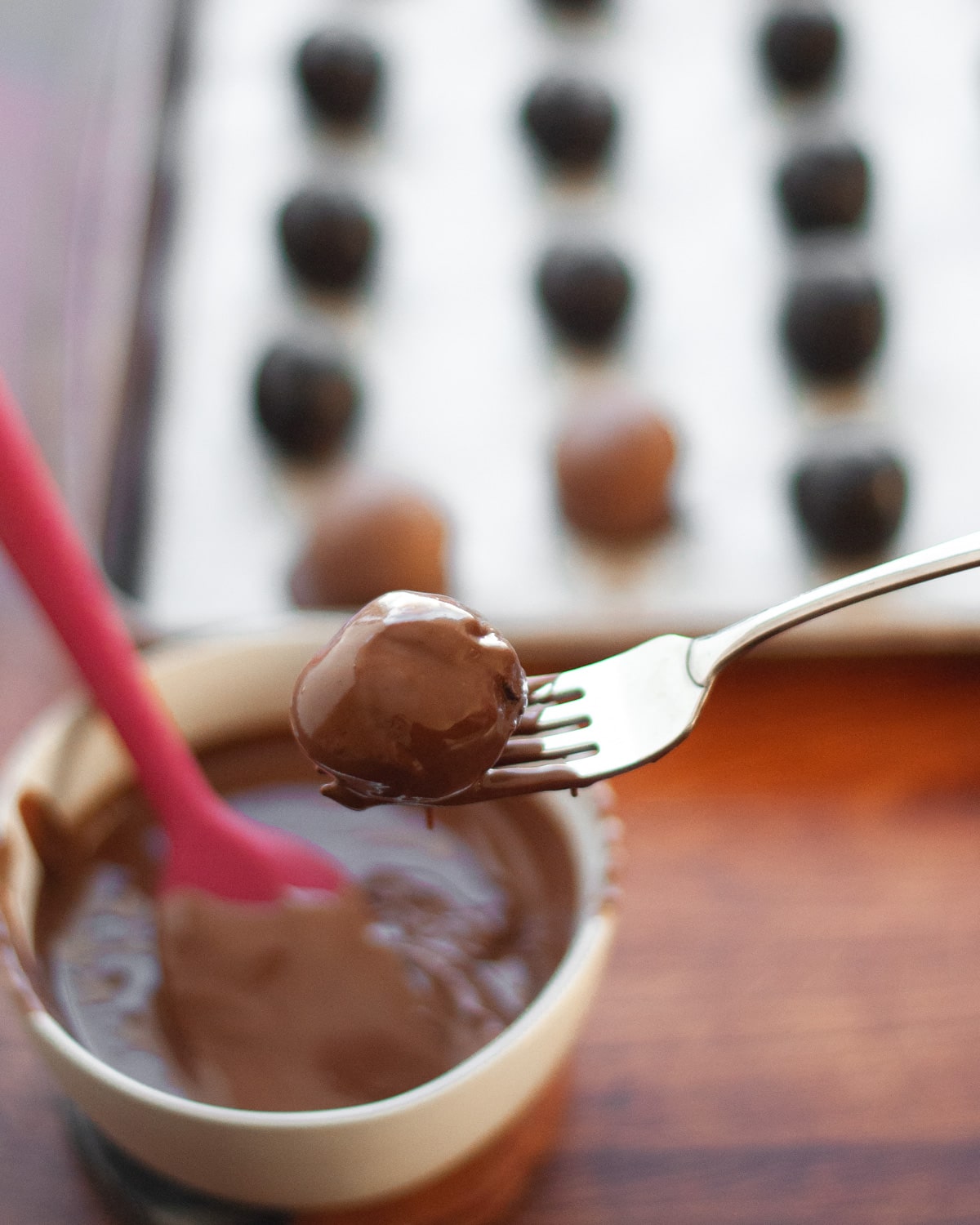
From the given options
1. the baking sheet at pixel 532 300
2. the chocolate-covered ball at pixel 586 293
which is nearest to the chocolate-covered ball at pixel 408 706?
the baking sheet at pixel 532 300

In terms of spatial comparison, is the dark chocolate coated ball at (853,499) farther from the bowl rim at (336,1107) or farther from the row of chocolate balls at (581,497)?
the bowl rim at (336,1107)

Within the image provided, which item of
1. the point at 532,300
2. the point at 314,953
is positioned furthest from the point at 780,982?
the point at 532,300

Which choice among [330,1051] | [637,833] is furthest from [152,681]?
[637,833]

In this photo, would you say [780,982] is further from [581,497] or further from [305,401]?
[305,401]

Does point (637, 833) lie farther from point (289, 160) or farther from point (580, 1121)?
point (289, 160)

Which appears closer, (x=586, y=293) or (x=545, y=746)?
(x=545, y=746)
